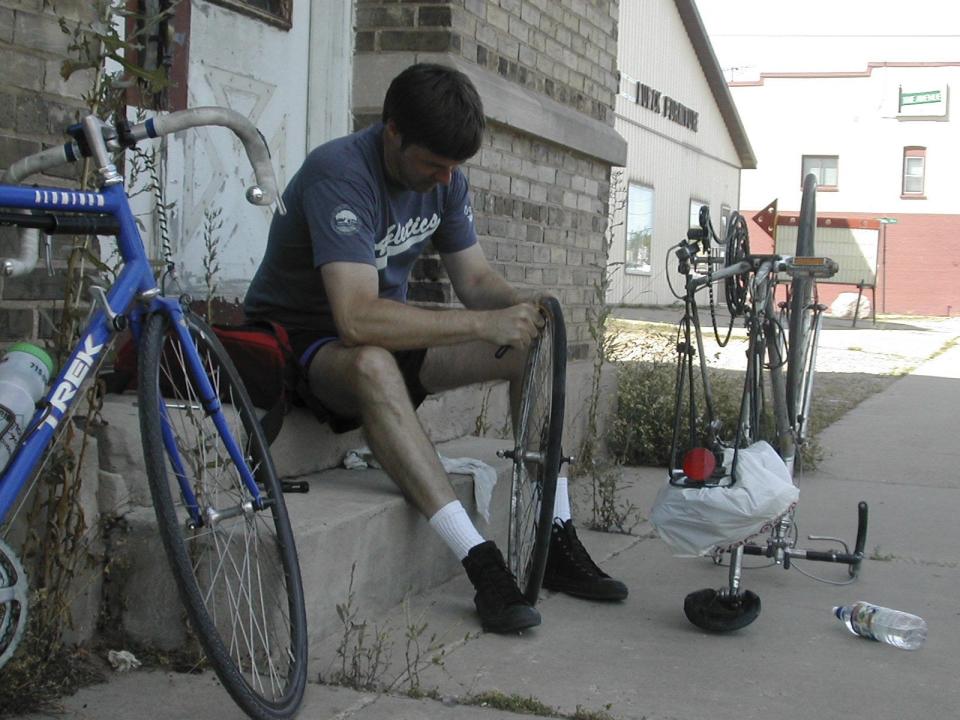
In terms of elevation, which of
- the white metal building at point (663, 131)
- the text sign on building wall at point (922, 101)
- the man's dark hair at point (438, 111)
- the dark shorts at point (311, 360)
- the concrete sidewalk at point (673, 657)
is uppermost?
the text sign on building wall at point (922, 101)

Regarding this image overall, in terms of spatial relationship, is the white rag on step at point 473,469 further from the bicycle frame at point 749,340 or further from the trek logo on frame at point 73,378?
the trek logo on frame at point 73,378

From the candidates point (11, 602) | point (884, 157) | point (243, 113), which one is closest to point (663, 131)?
point (884, 157)

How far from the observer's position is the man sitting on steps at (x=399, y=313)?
3555 mm

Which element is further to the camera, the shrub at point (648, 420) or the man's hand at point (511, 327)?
the shrub at point (648, 420)

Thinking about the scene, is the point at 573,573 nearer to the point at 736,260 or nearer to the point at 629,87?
the point at 736,260

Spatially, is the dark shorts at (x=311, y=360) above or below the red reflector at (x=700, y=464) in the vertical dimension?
above

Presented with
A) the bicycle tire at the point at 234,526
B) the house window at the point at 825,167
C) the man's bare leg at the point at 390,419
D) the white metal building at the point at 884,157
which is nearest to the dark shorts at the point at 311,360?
the man's bare leg at the point at 390,419

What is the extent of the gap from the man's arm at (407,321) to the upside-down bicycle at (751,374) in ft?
1.91

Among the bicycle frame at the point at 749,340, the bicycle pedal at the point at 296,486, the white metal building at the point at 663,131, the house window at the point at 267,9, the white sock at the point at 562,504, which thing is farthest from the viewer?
the white metal building at the point at 663,131

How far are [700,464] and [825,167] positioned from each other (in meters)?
34.0

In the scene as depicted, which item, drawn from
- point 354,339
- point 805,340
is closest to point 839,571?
point 805,340

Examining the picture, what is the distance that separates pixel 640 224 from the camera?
24.9m

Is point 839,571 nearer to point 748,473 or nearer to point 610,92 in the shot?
point 748,473

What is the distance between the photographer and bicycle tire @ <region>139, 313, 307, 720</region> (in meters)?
2.77
